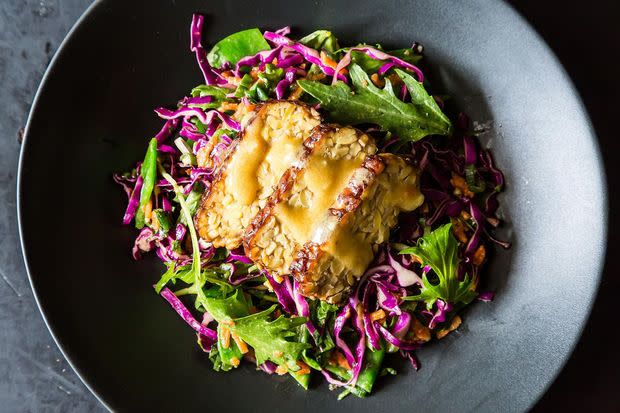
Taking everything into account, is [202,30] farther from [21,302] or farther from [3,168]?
[21,302]

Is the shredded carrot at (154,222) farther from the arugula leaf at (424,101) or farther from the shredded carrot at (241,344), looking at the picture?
the arugula leaf at (424,101)

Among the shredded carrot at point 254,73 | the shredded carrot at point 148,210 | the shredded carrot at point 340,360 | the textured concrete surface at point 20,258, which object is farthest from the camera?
the textured concrete surface at point 20,258

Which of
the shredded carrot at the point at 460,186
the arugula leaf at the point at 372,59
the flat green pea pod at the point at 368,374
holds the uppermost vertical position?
the arugula leaf at the point at 372,59

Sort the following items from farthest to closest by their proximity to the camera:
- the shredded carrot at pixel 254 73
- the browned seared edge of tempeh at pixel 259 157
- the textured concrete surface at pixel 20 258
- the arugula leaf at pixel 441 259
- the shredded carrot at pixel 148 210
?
the textured concrete surface at pixel 20 258, the shredded carrot at pixel 148 210, the shredded carrot at pixel 254 73, the arugula leaf at pixel 441 259, the browned seared edge of tempeh at pixel 259 157

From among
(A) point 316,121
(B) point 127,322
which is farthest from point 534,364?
(B) point 127,322

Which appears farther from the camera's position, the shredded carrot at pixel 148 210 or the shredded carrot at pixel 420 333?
the shredded carrot at pixel 148 210

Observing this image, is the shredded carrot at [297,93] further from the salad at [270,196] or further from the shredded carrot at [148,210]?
the shredded carrot at [148,210]

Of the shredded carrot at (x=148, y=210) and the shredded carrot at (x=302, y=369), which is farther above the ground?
the shredded carrot at (x=148, y=210)

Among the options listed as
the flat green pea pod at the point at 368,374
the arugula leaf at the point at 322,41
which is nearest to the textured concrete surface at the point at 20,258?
the arugula leaf at the point at 322,41
